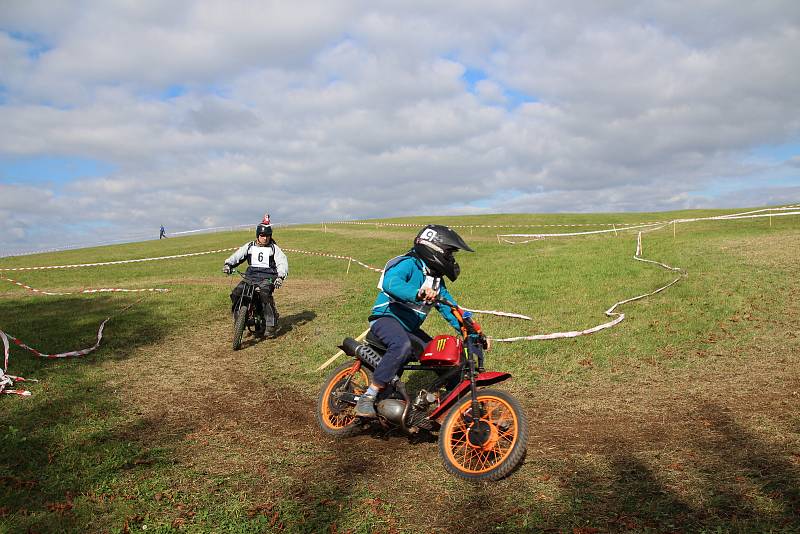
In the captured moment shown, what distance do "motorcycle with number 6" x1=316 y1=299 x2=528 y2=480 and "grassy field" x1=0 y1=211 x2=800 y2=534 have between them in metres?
0.29

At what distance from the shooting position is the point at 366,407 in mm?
6566

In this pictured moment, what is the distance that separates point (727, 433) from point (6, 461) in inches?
334

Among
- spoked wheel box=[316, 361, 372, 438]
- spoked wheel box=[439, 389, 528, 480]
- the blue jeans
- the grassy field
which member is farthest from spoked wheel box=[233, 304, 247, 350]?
spoked wheel box=[439, 389, 528, 480]

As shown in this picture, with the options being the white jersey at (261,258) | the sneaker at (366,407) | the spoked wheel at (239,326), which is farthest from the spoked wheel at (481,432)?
the white jersey at (261,258)

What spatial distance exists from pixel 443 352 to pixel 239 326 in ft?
24.0

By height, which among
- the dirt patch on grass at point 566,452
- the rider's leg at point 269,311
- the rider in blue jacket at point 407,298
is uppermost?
the rider in blue jacket at point 407,298

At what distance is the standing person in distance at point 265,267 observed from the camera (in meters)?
12.9

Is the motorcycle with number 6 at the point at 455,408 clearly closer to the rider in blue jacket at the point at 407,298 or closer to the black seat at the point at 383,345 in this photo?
the black seat at the point at 383,345

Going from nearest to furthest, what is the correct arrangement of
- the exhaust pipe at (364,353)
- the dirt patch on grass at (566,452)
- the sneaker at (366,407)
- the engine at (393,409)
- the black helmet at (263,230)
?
the dirt patch on grass at (566,452), the engine at (393,409), the sneaker at (366,407), the exhaust pipe at (364,353), the black helmet at (263,230)

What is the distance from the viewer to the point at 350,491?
17.9 feet

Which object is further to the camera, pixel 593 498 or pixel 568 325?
pixel 568 325

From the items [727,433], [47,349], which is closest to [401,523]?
[727,433]

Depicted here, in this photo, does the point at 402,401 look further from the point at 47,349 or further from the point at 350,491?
the point at 47,349

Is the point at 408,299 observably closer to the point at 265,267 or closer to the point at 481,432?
the point at 481,432
